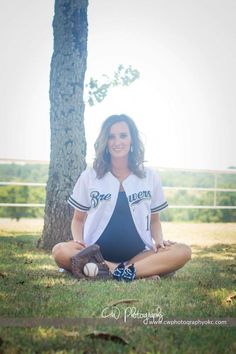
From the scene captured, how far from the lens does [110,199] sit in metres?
2.11

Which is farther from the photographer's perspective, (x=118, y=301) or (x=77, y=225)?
(x=77, y=225)

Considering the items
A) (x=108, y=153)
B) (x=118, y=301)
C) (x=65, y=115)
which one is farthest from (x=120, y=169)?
(x=118, y=301)

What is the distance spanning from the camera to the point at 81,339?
4.58ft

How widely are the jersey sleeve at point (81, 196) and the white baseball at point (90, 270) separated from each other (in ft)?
0.88

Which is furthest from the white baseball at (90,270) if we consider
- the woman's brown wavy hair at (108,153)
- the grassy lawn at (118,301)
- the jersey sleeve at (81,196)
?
the woman's brown wavy hair at (108,153)

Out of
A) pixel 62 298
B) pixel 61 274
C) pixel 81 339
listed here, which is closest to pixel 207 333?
pixel 81 339

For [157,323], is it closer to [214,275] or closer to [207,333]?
[207,333]

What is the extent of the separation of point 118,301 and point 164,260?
1.29 ft

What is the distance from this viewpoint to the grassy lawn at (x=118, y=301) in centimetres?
139

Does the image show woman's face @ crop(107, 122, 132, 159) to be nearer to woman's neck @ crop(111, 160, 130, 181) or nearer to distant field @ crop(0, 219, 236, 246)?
woman's neck @ crop(111, 160, 130, 181)

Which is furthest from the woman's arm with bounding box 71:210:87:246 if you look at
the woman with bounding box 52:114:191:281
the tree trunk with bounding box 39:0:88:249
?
the tree trunk with bounding box 39:0:88:249

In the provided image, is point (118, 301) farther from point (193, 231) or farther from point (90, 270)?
point (193, 231)

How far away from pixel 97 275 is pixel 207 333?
23.3 inches

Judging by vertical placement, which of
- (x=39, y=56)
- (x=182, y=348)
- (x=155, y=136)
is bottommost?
(x=182, y=348)
